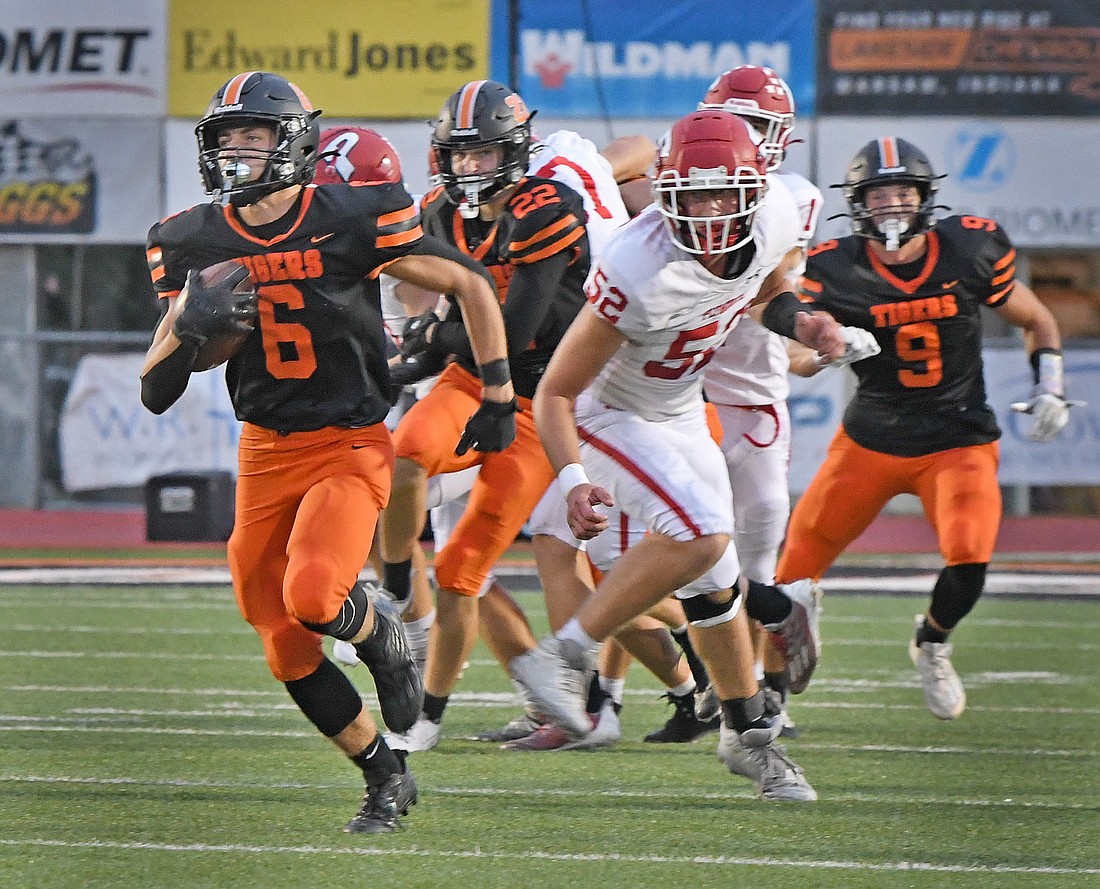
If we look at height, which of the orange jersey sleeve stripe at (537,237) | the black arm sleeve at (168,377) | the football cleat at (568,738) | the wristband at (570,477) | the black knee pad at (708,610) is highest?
the orange jersey sleeve stripe at (537,237)

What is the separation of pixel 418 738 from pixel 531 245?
1.36 m

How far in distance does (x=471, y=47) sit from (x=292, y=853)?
10961 millimetres

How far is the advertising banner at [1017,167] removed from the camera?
13.5m

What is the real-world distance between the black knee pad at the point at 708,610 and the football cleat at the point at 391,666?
638 millimetres

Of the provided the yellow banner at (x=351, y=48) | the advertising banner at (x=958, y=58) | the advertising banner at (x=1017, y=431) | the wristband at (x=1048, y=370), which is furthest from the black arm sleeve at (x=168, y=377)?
the advertising banner at (x=958, y=58)

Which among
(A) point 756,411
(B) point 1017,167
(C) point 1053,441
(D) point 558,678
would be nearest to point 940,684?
(A) point 756,411

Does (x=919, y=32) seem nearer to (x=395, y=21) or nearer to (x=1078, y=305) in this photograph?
(x=1078, y=305)

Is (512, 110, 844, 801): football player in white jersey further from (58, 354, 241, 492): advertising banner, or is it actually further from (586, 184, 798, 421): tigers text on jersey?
(58, 354, 241, 492): advertising banner

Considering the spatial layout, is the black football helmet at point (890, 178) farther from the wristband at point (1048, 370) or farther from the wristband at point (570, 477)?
the wristband at point (570, 477)

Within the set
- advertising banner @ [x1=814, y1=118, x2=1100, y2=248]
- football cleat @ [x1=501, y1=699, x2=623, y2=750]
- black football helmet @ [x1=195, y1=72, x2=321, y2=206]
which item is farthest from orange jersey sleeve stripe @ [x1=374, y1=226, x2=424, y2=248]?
advertising banner @ [x1=814, y1=118, x2=1100, y2=248]

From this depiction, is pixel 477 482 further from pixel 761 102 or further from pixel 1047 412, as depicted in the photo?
pixel 1047 412

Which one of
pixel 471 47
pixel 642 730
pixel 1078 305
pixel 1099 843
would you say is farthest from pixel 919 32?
pixel 1099 843

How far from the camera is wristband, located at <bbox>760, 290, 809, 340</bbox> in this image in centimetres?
426

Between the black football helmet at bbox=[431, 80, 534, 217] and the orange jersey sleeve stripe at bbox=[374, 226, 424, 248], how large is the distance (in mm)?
887
